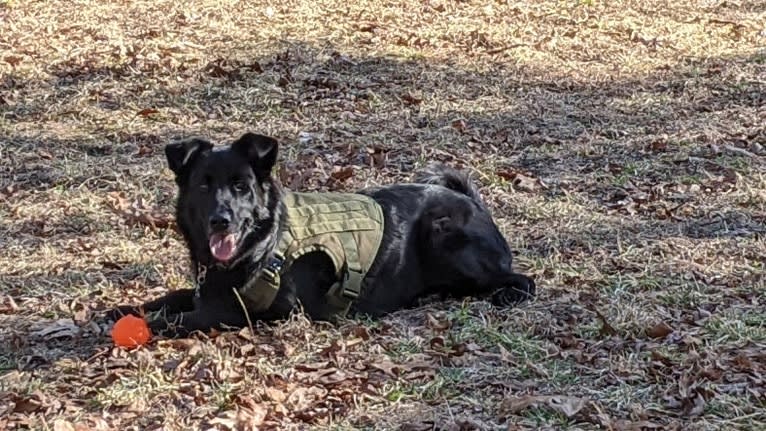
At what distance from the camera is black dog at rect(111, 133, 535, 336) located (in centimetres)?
577

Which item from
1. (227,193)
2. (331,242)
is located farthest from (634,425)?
(227,193)

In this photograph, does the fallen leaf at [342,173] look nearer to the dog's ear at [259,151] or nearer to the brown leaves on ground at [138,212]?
the brown leaves on ground at [138,212]

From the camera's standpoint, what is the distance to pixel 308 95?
11664mm

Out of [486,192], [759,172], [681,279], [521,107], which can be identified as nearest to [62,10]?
[521,107]

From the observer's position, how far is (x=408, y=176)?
30.7 ft

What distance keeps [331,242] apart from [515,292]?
1.19 metres

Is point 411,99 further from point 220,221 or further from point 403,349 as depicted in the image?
point 403,349

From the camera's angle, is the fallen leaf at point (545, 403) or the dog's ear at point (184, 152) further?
the dog's ear at point (184, 152)

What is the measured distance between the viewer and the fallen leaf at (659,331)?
559 centimetres

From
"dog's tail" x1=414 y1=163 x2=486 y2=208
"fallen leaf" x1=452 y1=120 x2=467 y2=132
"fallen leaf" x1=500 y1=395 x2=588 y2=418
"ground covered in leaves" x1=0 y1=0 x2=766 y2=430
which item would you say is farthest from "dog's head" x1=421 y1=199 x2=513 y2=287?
"fallen leaf" x1=452 y1=120 x2=467 y2=132

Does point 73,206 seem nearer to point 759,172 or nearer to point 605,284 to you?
point 605,284

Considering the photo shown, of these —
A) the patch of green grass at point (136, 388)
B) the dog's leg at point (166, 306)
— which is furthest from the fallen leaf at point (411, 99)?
the patch of green grass at point (136, 388)

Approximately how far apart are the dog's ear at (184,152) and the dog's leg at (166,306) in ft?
2.43

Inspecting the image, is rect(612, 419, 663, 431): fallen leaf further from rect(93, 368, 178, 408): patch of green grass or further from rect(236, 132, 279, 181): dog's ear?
rect(236, 132, 279, 181): dog's ear
